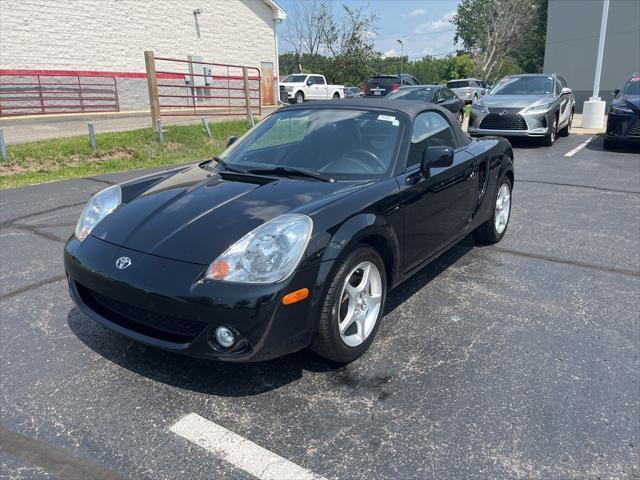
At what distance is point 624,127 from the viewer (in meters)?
10.9

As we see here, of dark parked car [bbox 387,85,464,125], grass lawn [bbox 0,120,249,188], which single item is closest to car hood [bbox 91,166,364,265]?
grass lawn [bbox 0,120,249,188]

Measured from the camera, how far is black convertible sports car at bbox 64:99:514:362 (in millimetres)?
2438

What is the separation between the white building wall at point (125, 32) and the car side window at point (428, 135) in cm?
1997

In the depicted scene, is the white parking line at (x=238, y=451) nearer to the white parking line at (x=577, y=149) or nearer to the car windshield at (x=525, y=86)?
the white parking line at (x=577, y=149)

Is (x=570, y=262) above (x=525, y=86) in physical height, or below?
below

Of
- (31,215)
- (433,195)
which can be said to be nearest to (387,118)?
(433,195)

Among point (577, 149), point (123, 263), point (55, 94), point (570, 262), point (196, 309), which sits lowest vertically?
point (570, 262)

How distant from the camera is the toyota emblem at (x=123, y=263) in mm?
2601

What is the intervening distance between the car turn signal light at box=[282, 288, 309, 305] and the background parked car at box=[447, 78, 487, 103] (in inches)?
1182

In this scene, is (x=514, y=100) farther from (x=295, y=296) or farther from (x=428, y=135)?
(x=295, y=296)

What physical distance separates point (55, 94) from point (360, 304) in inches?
838

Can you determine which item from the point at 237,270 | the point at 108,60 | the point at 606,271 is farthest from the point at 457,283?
the point at 108,60

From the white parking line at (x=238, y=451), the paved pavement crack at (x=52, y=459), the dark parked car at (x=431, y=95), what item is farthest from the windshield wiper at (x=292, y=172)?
the dark parked car at (x=431, y=95)

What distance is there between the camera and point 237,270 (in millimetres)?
2447
